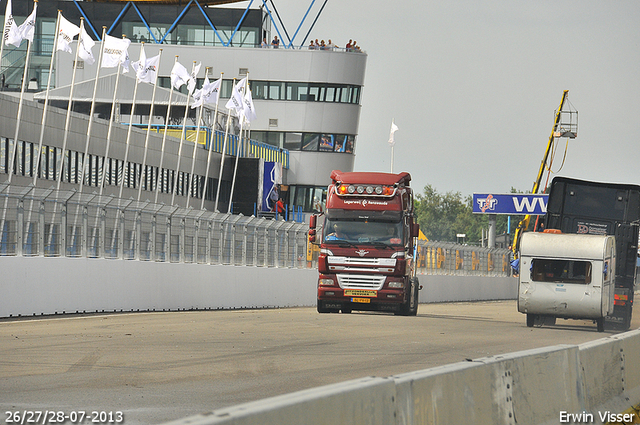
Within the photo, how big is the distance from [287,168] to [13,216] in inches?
2254

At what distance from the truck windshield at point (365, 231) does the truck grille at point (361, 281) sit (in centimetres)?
87

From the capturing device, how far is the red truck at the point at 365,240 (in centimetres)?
2409

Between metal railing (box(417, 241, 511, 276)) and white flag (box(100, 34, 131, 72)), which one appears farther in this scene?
metal railing (box(417, 241, 511, 276))

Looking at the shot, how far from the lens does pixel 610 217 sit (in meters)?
25.5

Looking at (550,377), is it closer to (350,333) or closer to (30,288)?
(350,333)

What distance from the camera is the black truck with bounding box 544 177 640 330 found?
24891mm

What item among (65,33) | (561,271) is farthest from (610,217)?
(65,33)

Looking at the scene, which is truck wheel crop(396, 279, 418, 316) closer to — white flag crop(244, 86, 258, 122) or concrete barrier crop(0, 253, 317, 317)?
concrete barrier crop(0, 253, 317, 317)

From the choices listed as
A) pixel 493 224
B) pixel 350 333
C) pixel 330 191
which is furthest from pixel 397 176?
pixel 493 224

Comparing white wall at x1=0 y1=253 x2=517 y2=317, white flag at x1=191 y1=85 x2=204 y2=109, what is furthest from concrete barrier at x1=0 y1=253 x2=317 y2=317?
white flag at x1=191 y1=85 x2=204 y2=109

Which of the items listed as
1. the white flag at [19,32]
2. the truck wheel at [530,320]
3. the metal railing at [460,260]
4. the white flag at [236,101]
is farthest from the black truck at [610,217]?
the white flag at [236,101]

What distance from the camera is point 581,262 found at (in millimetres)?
23141

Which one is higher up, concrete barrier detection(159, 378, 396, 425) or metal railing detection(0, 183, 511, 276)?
metal railing detection(0, 183, 511, 276)

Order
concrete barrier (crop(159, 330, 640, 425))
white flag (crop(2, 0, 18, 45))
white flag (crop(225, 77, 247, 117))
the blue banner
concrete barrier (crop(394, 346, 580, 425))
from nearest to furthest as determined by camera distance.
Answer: concrete barrier (crop(159, 330, 640, 425)), concrete barrier (crop(394, 346, 580, 425)), white flag (crop(2, 0, 18, 45)), white flag (crop(225, 77, 247, 117)), the blue banner
